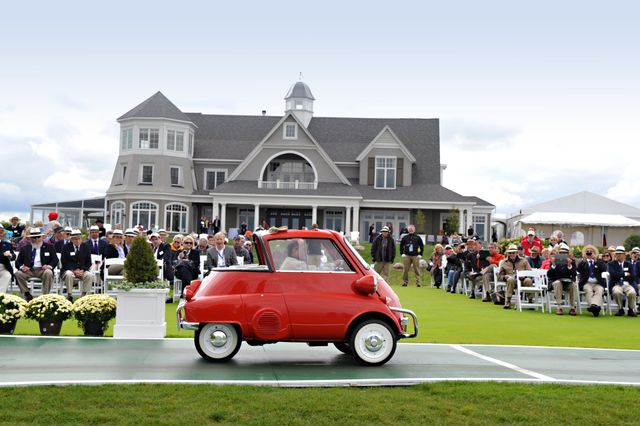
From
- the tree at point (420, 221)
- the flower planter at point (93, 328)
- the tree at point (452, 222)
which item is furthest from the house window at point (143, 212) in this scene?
the flower planter at point (93, 328)

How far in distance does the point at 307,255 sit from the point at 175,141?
1896 inches

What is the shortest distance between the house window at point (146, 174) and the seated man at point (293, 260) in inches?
1850

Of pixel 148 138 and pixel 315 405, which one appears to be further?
pixel 148 138

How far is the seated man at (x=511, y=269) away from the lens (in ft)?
70.6

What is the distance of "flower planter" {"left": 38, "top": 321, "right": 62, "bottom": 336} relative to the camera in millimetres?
13495

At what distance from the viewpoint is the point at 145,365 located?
10.5 m

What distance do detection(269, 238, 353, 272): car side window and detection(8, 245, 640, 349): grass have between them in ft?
12.4

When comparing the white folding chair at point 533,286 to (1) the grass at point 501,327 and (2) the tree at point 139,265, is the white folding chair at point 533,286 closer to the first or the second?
(1) the grass at point 501,327

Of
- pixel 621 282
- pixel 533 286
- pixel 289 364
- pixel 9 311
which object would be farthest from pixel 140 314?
pixel 621 282

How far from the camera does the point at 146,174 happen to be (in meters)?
56.8

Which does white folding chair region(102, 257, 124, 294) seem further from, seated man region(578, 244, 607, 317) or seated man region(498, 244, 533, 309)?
seated man region(578, 244, 607, 317)

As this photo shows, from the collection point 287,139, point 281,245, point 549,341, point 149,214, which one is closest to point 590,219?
point 287,139

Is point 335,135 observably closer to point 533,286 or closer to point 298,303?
point 533,286

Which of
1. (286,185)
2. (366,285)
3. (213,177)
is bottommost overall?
(366,285)
